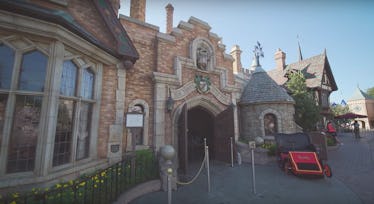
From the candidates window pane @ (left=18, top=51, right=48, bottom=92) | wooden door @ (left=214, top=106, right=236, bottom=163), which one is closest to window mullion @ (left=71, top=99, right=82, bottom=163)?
window pane @ (left=18, top=51, right=48, bottom=92)

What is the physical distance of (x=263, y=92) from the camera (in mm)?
11141

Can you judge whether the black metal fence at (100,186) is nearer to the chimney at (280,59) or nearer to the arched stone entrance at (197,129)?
the arched stone entrance at (197,129)

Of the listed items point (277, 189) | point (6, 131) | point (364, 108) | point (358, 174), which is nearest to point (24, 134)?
point (6, 131)

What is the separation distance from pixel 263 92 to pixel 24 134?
11900mm

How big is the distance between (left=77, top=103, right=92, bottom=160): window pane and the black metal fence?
3.49 ft

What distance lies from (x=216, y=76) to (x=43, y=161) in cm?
820

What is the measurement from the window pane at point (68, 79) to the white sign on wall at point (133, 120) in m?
1.80

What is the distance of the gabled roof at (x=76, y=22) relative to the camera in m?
3.50

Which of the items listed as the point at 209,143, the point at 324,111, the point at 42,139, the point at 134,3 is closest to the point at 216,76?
the point at 209,143

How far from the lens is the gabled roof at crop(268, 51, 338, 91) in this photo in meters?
18.3

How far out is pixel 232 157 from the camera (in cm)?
795

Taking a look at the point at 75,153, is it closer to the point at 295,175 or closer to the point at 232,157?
the point at 232,157

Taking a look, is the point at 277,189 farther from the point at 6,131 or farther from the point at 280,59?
the point at 280,59

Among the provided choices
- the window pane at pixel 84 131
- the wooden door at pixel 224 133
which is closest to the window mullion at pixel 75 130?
the window pane at pixel 84 131
